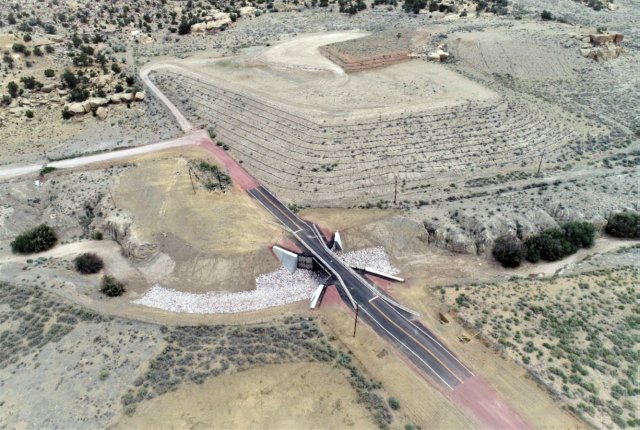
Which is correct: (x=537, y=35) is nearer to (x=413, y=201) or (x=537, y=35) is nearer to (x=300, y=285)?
(x=413, y=201)

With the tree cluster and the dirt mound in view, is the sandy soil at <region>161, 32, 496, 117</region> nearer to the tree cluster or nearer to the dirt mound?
the dirt mound

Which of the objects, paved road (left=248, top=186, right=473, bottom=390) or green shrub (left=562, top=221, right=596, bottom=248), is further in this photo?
green shrub (left=562, top=221, right=596, bottom=248)

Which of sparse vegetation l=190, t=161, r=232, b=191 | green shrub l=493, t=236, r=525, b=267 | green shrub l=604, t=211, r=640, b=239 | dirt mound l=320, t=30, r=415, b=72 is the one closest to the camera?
green shrub l=493, t=236, r=525, b=267

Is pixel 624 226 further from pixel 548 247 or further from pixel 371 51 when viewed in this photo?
pixel 371 51

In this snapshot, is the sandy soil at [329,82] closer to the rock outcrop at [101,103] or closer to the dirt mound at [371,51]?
the dirt mound at [371,51]

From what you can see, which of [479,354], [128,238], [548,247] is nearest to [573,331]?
[479,354]

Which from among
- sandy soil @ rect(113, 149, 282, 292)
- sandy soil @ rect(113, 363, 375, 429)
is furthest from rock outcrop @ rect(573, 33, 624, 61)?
sandy soil @ rect(113, 363, 375, 429)

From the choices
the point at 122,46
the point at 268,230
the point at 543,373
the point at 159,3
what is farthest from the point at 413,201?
the point at 159,3
